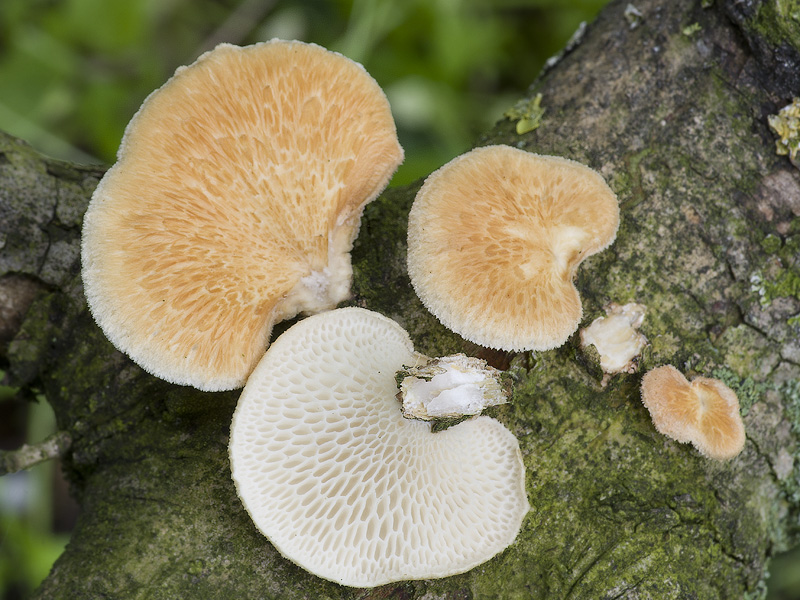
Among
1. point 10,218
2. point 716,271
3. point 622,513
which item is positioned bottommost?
point 622,513

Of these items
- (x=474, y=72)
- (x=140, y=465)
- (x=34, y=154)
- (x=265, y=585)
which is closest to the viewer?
(x=265, y=585)

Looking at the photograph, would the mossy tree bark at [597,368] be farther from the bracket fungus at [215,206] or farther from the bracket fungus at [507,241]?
the bracket fungus at [215,206]

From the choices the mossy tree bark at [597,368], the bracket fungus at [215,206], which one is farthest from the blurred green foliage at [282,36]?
the bracket fungus at [215,206]

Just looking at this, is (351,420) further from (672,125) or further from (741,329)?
(672,125)

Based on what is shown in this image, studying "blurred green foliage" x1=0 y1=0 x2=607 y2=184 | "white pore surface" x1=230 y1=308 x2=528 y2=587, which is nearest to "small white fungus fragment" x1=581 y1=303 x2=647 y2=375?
"white pore surface" x1=230 y1=308 x2=528 y2=587

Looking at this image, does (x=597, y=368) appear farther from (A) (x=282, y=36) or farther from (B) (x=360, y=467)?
(A) (x=282, y=36)

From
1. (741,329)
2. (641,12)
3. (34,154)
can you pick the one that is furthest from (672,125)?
(34,154)

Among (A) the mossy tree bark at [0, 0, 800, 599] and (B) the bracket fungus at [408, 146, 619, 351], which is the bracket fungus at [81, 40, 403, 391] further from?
(B) the bracket fungus at [408, 146, 619, 351]

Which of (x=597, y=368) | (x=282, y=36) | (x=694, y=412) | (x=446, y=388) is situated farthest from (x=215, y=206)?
(x=282, y=36)
